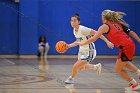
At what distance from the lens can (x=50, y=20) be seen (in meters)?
19.9

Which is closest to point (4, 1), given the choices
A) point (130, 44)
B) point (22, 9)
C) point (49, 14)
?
point (22, 9)

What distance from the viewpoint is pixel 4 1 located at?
19828 mm

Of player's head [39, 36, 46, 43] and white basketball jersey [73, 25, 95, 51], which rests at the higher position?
white basketball jersey [73, 25, 95, 51]

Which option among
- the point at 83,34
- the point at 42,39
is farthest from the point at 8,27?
the point at 83,34

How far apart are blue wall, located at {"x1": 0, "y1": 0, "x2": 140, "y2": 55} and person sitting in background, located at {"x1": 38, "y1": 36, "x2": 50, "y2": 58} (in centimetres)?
39

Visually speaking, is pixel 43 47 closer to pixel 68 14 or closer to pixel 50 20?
pixel 50 20

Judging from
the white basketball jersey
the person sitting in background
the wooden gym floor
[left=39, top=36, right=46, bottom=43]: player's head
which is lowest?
the wooden gym floor

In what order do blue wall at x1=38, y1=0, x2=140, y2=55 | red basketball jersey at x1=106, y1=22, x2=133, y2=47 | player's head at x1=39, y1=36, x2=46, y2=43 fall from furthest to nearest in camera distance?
blue wall at x1=38, y1=0, x2=140, y2=55 < player's head at x1=39, y1=36, x2=46, y2=43 < red basketball jersey at x1=106, y1=22, x2=133, y2=47

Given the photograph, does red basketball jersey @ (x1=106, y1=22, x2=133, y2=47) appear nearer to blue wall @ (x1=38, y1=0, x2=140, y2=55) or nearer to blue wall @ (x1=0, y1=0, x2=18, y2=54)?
blue wall @ (x1=38, y1=0, x2=140, y2=55)

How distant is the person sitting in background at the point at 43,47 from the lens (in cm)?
1914

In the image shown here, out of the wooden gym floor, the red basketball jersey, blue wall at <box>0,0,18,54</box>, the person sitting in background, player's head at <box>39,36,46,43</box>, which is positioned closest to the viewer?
the red basketball jersey

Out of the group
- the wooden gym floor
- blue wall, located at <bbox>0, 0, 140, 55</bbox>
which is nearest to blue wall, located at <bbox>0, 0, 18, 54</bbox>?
blue wall, located at <bbox>0, 0, 140, 55</bbox>

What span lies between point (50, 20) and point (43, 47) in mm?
1580

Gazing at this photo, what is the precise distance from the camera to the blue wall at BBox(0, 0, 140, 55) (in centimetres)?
1947
